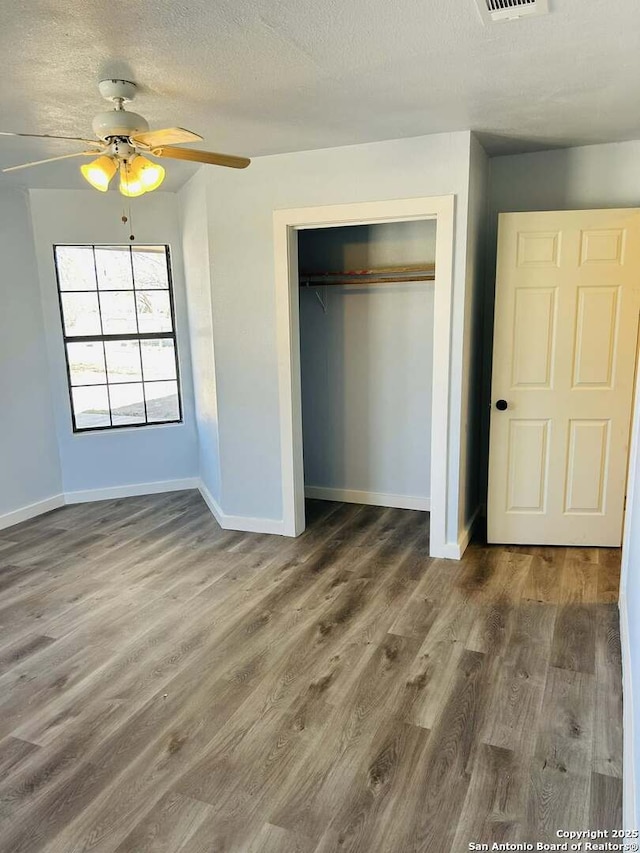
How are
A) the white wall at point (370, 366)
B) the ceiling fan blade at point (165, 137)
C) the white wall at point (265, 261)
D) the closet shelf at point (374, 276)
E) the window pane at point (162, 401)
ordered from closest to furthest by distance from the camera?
1. the ceiling fan blade at point (165, 137)
2. the white wall at point (265, 261)
3. the closet shelf at point (374, 276)
4. the white wall at point (370, 366)
5. the window pane at point (162, 401)

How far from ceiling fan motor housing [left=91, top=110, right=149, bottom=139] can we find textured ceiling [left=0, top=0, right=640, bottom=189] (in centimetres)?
16

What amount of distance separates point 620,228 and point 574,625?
2.35m

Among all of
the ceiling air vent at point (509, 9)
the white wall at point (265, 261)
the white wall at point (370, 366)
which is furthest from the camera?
the white wall at point (370, 366)

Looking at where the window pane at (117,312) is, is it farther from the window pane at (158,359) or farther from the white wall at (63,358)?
the white wall at (63,358)

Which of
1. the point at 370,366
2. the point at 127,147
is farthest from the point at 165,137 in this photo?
the point at 370,366

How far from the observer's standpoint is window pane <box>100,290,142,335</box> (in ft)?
16.4

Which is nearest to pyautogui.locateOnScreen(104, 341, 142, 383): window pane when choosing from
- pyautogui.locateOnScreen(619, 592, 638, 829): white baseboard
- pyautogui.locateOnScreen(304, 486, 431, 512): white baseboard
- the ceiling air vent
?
pyautogui.locateOnScreen(304, 486, 431, 512): white baseboard

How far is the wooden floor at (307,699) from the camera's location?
186cm

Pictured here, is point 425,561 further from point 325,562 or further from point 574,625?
point 574,625

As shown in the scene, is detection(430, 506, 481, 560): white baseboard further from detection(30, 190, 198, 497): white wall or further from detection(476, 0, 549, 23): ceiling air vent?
detection(476, 0, 549, 23): ceiling air vent

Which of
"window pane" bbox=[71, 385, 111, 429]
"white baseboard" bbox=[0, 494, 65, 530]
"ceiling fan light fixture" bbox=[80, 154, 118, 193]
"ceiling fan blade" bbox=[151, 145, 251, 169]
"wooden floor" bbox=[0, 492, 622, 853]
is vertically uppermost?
"ceiling fan blade" bbox=[151, 145, 251, 169]

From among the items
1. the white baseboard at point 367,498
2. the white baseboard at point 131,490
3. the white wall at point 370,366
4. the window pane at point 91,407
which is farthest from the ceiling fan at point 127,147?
the white baseboard at point 131,490

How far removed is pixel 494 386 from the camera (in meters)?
3.80

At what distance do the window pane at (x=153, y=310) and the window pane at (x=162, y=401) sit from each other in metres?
0.51
